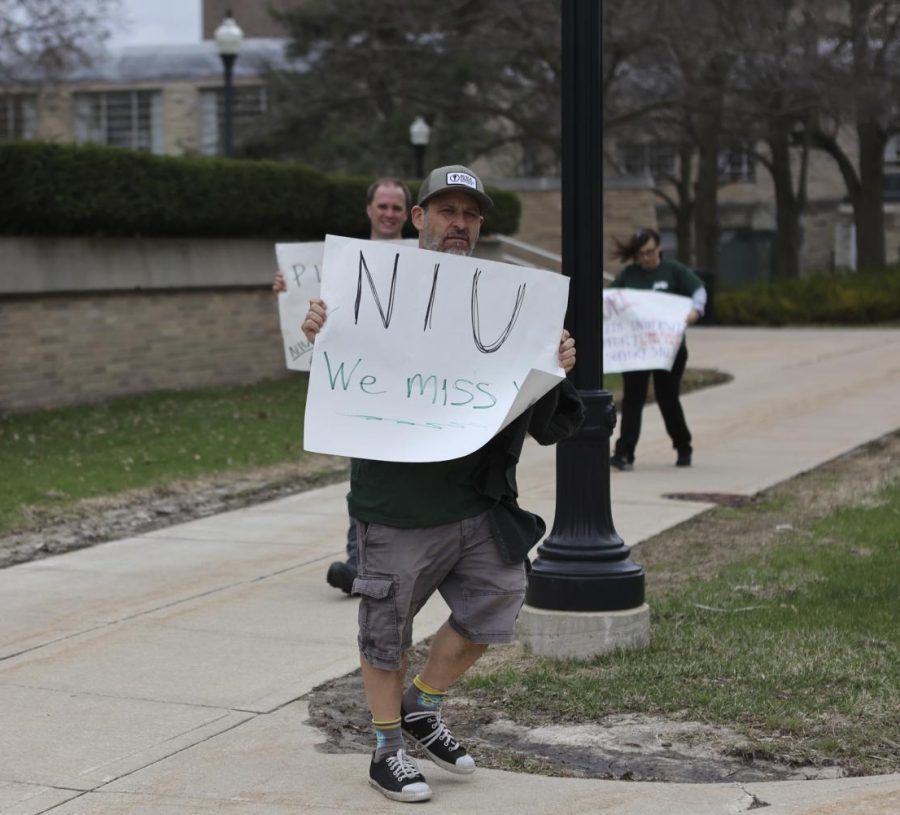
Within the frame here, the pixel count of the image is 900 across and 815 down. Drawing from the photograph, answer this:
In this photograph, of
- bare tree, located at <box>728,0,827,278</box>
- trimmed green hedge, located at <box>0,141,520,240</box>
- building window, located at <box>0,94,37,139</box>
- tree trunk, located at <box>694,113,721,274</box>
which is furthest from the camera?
building window, located at <box>0,94,37,139</box>

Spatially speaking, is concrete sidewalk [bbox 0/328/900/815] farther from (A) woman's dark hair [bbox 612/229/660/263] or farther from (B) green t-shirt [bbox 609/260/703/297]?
(A) woman's dark hair [bbox 612/229/660/263]

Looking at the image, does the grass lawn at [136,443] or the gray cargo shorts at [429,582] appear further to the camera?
the grass lawn at [136,443]

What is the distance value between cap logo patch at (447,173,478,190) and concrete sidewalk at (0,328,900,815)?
182cm

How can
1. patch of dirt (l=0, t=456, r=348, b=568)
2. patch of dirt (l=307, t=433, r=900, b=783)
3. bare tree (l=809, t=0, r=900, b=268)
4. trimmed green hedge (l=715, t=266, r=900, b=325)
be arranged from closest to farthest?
patch of dirt (l=307, t=433, r=900, b=783), patch of dirt (l=0, t=456, r=348, b=568), bare tree (l=809, t=0, r=900, b=268), trimmed green hedge (l=715, t=266, r=900, b=325)

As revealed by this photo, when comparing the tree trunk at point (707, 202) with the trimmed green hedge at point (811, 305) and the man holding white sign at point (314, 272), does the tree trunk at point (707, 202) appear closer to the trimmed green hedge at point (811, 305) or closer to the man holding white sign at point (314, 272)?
the trimmed green hedge at point (811, 305)

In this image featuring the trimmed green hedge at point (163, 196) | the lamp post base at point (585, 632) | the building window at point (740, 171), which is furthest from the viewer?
the building window at point (740, 171)

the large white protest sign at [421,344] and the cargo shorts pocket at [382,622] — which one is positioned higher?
the large white protest sign at [421,344]

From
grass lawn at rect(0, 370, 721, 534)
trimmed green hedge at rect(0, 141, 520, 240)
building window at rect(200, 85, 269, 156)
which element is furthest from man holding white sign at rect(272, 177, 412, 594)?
building window at rect(200, 85, 269, 156)

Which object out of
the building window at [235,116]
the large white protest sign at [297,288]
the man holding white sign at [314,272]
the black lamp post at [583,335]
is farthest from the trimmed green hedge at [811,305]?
the black lamp post at [583,335]

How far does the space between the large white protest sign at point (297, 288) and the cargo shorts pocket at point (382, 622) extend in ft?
14.0

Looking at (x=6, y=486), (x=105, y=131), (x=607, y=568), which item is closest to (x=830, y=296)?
(x=6, y=486)

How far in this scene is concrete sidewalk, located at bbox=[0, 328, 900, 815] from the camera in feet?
15.5

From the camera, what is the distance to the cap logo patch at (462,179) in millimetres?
4617

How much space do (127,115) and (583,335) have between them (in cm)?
5202
